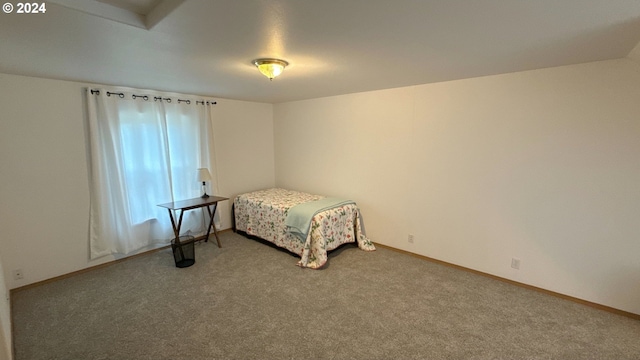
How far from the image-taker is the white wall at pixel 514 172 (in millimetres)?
2309

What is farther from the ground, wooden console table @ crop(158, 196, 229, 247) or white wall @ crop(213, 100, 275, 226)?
white wall @ crop(213, 100, 275, 226)

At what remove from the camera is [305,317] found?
7.75 ft

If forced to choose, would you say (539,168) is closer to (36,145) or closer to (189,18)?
(189,18)

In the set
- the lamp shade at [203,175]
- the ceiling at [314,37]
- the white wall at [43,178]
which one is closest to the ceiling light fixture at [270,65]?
the ceiling at [314,37]

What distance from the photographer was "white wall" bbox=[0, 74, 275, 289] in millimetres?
2697

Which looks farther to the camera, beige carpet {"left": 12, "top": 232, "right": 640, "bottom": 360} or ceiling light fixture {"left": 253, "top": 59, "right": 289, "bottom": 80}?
ceiling light fixture {"left": 253, "top": 59, "right": 289, "bottom": 80}

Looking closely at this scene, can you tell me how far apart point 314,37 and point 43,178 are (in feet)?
10.8

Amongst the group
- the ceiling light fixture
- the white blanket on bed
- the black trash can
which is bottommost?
the black trash can

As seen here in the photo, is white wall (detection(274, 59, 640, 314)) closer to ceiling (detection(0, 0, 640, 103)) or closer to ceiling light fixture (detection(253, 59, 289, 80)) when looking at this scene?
ceiling (detection(0, 0, 640, 103))

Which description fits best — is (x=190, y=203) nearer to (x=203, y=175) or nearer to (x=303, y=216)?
(x=203, y=175)

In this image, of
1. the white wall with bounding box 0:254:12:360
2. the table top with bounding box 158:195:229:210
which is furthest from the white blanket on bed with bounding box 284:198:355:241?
the white wall with bounding box 0:254:12:360

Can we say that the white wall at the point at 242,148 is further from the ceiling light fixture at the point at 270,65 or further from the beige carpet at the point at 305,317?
the ceiling light fixture at the point at 270,65

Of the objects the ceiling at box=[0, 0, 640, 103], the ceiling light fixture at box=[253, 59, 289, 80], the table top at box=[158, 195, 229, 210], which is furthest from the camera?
the table top at box=[158, 195, 229, 210]

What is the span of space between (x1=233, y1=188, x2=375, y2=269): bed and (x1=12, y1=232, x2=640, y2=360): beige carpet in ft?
1.06
